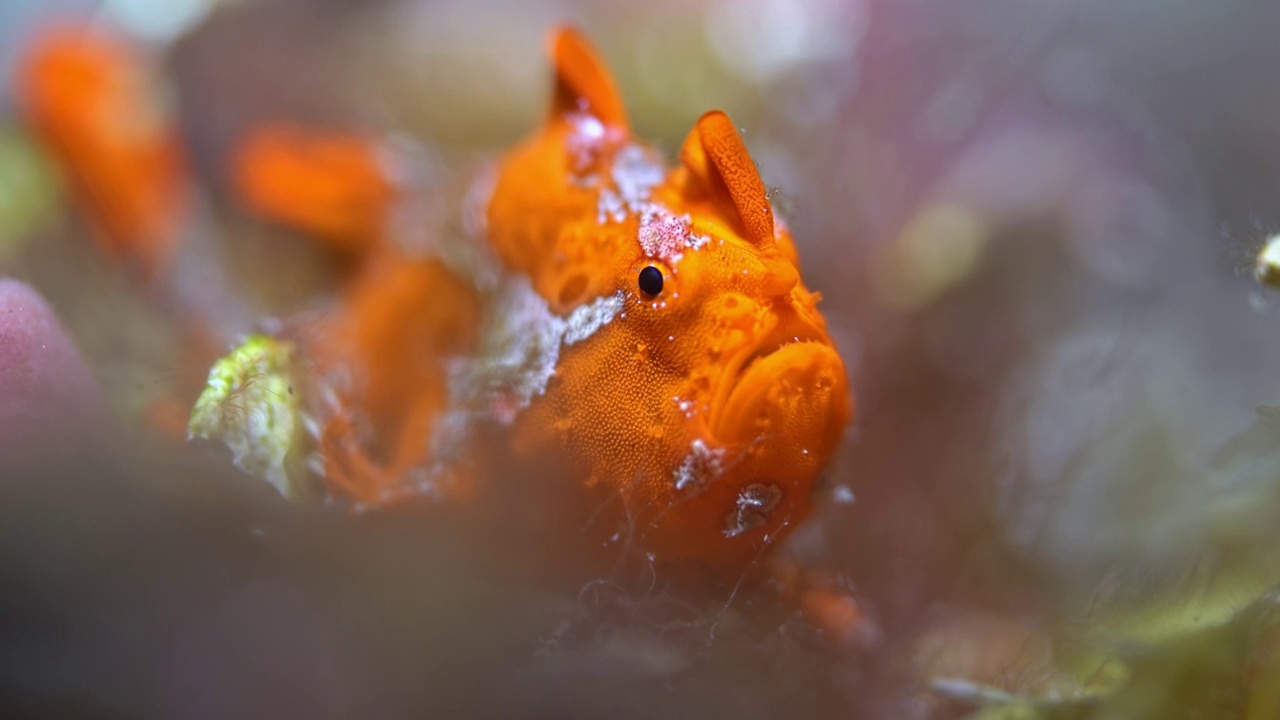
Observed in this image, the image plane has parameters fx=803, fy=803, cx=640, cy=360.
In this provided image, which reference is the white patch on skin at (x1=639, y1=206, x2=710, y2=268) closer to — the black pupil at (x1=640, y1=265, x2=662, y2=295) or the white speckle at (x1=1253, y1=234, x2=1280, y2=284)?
the black pupil at (x1=640, y1=265, x2=662, y2=295)

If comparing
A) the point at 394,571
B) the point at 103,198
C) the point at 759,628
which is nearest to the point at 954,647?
the point at 759,628

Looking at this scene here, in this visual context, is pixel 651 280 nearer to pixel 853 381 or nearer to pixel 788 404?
pixel 788 404

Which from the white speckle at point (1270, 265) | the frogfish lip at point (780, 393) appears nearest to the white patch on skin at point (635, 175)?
the frogfish lip at point (780, 393)

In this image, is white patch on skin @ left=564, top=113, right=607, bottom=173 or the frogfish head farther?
white patch on skin @ left=564, top=113, right=607, bottom=173

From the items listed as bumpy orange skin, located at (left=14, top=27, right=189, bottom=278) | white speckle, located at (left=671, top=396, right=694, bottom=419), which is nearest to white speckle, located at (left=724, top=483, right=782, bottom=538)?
white speckle, located at (left=671, top=396, right=694, bottom=419)

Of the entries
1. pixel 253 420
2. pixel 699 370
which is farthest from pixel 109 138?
pixel 699 370

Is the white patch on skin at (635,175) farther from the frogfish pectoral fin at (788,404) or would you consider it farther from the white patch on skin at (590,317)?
the frogfish pectoral fin at (788,404)
